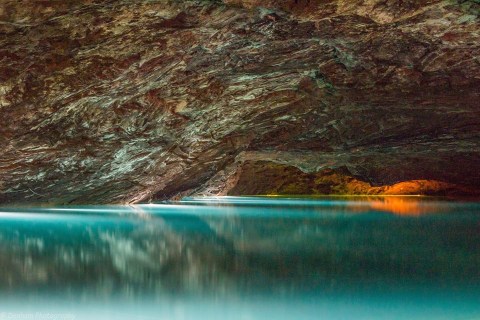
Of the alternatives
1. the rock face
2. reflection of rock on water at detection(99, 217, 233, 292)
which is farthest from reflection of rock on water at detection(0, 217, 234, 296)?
the rock face

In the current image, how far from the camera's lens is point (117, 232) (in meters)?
6.59

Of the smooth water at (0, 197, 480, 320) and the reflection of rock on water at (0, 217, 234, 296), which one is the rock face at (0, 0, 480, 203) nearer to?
the reflection of rock on water at (0, 217, 234, 296)

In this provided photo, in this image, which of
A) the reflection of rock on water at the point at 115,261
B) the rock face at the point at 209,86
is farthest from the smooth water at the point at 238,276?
the rock face at the point at 209,86

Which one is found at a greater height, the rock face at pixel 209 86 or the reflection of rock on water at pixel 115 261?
the rock face at pixel 209 86

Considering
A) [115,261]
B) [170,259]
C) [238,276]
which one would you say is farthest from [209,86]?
[238,276]

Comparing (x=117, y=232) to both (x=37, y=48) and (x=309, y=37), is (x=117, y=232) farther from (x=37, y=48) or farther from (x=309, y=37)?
(x=309, y=37)

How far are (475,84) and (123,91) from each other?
6.64 meters

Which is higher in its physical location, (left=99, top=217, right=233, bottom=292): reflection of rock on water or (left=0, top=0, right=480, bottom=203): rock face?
(left=0, top=0, right=480, bottom=203): rock face

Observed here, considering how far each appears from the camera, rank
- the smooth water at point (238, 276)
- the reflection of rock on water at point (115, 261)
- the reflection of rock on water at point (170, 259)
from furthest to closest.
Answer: the reflection of rock on water at point (170, 259), the reflection of rock on water at point (115, 261), the smooth water at point (238, 276)

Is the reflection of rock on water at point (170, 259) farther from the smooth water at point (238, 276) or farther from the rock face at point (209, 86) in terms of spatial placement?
the rock face at point (209, 86)

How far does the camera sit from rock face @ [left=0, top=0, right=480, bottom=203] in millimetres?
7227

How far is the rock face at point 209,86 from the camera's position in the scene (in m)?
7.23

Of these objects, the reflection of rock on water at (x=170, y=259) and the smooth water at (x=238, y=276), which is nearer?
the smooth water at (x=238, y=276)

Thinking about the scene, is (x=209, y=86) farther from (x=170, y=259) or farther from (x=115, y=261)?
(x=115, y=261)
